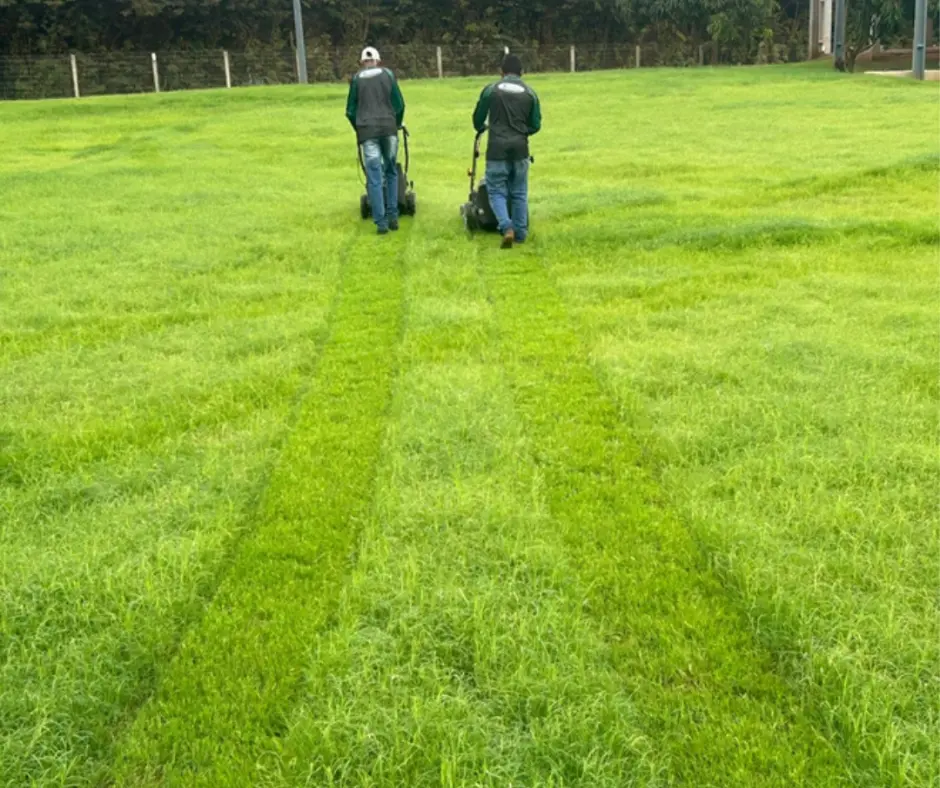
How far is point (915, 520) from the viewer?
12.8ft

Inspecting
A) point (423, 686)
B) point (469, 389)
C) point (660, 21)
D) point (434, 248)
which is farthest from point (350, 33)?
point (423, 686)

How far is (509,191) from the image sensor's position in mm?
9445

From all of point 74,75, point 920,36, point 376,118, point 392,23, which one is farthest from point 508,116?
point 392,23

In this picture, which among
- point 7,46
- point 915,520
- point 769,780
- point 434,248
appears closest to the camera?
point 769,780

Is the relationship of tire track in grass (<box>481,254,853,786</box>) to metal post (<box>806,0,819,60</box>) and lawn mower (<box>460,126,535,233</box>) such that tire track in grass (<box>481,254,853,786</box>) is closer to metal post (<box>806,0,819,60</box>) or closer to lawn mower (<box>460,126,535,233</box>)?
lawn mower (<box>460,126,535,233</box>)

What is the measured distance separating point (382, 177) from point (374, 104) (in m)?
0.73

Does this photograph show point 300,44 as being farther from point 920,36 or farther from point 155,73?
point 920,36

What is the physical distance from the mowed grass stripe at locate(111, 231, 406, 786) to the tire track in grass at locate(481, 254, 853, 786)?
87 cm

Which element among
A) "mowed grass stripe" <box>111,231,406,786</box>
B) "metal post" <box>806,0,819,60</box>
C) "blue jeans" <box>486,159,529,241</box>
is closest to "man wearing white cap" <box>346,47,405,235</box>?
"blue jeans" <box>486,159,529,241</box>

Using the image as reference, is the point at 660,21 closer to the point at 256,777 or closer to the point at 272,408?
the point at 272,408

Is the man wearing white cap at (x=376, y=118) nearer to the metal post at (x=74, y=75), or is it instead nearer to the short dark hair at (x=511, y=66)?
the short dark hair at (x=511, y=66)

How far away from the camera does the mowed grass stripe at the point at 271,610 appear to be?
282 cm

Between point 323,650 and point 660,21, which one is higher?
point 660,21

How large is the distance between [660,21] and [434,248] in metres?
34.3
